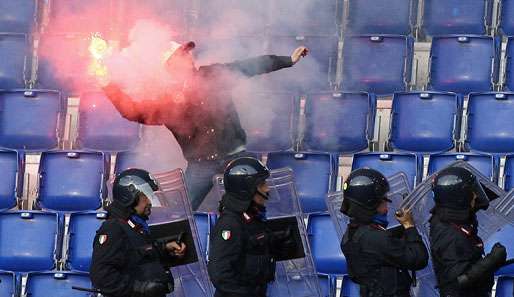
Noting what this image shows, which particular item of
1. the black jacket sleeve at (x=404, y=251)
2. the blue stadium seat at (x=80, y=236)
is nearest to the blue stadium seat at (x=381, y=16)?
the blue stadium seat at (x=80, y=236)

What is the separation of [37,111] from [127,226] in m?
4.27

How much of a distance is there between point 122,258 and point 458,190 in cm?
213

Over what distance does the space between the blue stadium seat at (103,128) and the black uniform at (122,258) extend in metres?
3.80

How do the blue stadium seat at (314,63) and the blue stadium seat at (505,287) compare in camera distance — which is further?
the blue stadium seat at (314,63)

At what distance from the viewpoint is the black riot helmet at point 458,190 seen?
923 centimetres

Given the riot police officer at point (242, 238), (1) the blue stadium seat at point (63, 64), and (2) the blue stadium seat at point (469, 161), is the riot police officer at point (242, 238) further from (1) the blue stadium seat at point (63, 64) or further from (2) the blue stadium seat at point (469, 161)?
(1) the blue stadium seat at point (63, 64)

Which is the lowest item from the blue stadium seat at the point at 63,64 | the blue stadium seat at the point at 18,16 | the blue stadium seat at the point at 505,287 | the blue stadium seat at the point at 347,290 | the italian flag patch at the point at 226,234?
the blue stadium seat at the point at 347,290

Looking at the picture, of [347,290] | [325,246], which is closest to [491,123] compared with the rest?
[325,246]

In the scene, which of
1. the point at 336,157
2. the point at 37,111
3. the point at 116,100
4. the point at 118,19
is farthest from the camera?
the point at 118,19

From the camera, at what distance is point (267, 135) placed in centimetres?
1313

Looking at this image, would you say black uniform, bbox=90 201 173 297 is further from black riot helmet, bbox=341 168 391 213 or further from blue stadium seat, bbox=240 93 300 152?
blue stadium seat, bbox=240 93 300 152

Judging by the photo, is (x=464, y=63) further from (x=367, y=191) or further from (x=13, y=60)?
(x=367, y=191)

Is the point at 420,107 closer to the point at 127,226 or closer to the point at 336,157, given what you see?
the point at 336,157

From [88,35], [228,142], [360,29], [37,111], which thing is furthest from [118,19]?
[228,142]
